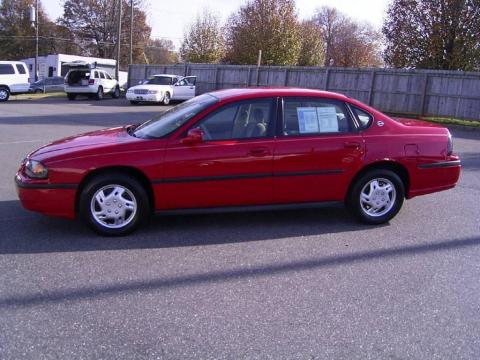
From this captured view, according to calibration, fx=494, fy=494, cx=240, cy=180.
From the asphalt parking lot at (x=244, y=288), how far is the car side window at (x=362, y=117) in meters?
1.16

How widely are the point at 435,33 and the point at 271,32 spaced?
1392cm

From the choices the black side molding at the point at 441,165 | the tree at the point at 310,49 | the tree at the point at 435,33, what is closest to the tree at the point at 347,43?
the tree at the point at 310,49

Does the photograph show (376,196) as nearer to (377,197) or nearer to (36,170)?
(377,197)

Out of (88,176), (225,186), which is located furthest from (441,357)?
(88,176)

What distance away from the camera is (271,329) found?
3342 millimetres

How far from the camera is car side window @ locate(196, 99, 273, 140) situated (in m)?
5.20

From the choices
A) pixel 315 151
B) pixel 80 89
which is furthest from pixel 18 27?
pixel 315 151

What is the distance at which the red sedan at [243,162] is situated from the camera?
4.94 meters

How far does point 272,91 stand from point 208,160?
3.74 ft

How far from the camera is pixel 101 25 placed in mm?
58844

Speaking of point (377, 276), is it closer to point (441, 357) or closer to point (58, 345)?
point (441, 357)

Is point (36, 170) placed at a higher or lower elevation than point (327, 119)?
lower

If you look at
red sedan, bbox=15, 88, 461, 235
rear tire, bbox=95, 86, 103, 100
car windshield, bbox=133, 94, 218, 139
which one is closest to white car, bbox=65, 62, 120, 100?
rear tire, bbox=95, 86, 103, 100

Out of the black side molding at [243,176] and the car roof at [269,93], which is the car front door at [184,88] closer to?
the car roof at [269,93]
